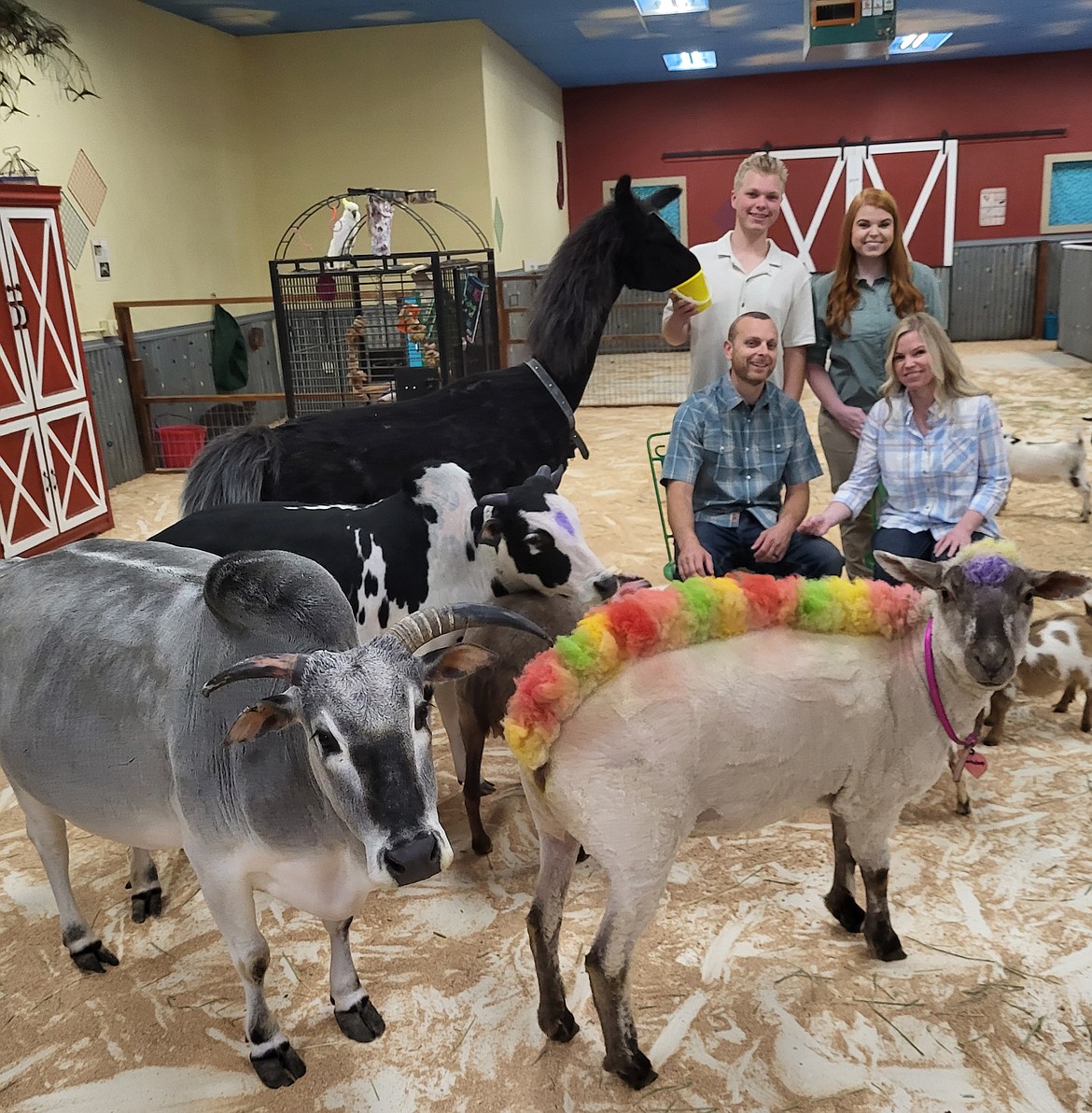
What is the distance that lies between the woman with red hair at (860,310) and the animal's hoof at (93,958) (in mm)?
2852

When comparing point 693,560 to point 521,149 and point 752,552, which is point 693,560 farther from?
point 521,149

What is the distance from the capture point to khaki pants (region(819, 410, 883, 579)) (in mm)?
3699

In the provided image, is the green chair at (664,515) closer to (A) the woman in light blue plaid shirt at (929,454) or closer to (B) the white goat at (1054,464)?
(A) the woman in light blue plaid shirt at (929,454)

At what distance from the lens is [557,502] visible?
8.88 feet

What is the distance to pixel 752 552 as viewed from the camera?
324 centimetres

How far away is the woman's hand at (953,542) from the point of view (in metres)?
2.98

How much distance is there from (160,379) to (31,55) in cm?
243

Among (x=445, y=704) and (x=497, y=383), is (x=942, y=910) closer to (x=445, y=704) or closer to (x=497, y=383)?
(x=445, y=704)

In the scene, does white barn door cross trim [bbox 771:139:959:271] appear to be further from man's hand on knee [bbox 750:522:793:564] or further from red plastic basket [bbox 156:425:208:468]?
man's hand on knee [bbox 750:522:793:564]

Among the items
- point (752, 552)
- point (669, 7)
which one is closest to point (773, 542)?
point (752, 552)

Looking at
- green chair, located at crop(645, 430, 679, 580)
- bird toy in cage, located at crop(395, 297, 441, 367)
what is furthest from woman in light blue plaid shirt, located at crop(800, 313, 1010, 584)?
bird toy in cage, located at crop(395, 297, 441, 367)

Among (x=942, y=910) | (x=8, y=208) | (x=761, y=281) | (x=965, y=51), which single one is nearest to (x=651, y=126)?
(x=965, y=51)

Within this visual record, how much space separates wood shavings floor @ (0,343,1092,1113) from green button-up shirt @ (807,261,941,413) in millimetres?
1468

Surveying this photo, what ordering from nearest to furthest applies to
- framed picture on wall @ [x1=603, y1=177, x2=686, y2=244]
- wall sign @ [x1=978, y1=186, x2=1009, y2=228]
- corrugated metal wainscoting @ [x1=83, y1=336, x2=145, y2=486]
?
corrugated metal wainscoting @ [x1=83, y1=336, x2=145, y2=486], wall sign @ [x1=978, y1=186, x2=1009, y2=228], framed picture on wall @ [x1=603, y1=177, x2=686, y2=244]
